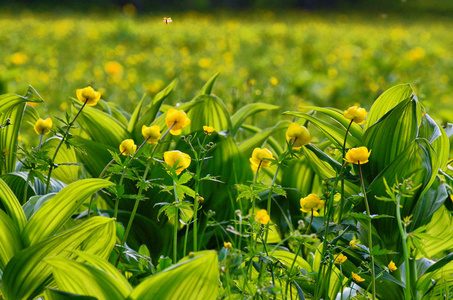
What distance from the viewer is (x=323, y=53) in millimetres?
7555

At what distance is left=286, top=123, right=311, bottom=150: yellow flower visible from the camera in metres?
1.14

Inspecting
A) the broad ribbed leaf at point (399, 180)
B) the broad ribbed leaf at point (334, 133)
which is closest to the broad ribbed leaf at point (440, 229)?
the broad ribbed leaf at point (399, 180)

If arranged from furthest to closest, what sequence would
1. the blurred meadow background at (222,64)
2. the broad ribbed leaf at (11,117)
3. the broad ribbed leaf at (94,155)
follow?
the blurred meadow background at (222,64) → the broad ribbed leaf at (94,155) → the broad ribbed leaf at (11,117)

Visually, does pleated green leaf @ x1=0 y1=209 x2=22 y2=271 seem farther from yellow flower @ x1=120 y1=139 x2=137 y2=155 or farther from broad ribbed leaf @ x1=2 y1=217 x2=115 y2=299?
yellow flower @ x1=120 y1=139 x2=137 y2=155

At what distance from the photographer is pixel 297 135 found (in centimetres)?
116

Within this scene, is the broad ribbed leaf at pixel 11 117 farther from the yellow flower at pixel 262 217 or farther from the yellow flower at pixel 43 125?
the yellow flower at pixel 262 217

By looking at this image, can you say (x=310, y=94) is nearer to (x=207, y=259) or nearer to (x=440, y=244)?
(x=440, y=244)

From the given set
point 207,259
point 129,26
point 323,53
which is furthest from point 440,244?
point 129,26

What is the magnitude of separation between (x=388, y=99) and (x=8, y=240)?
1034mm

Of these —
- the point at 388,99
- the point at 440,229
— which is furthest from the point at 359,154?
the point at 440,229

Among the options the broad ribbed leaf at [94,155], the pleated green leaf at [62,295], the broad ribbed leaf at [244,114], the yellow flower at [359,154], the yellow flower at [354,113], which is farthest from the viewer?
the broad ribbed leaf at [244,114]

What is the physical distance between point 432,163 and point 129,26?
787cm

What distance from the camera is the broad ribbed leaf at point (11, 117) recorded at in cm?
144

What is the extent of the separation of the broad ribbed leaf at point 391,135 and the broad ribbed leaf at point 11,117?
97cm
